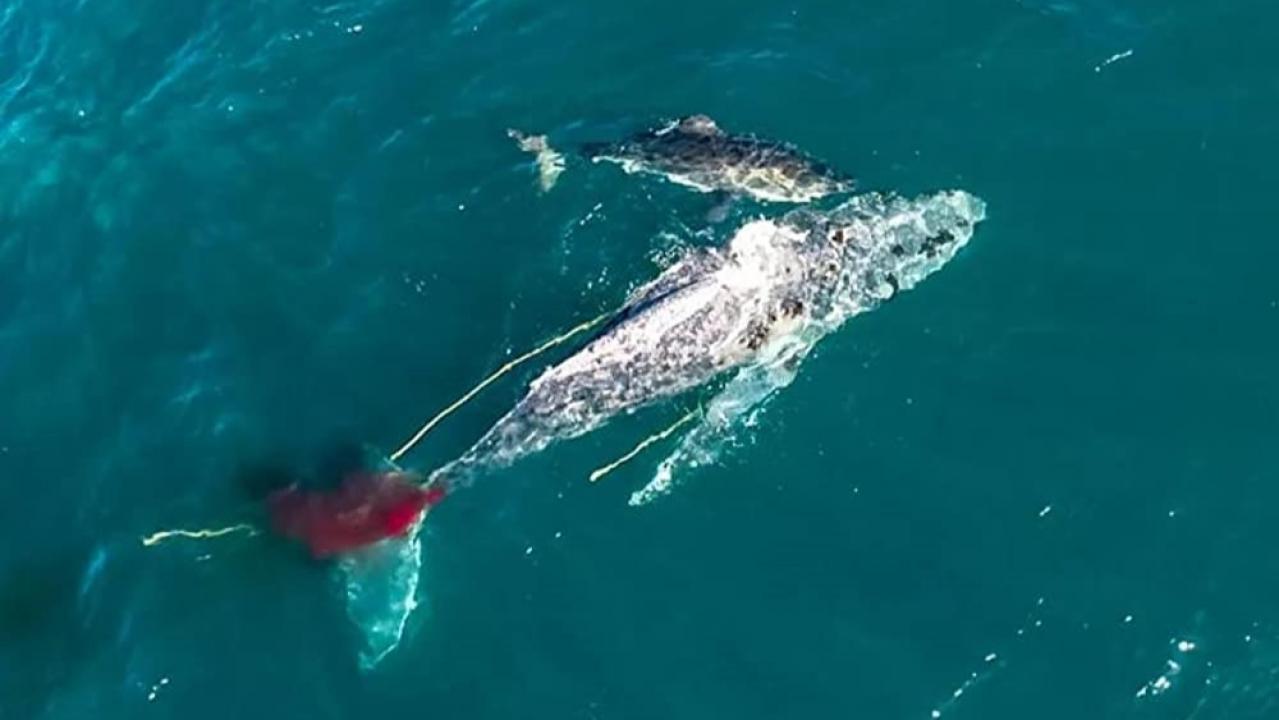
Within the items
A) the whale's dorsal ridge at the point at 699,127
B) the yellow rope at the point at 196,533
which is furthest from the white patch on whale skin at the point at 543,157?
the yellow rope at the point at 196,533

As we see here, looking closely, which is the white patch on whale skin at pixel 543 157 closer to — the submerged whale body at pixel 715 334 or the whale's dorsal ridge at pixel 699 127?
the whale's dorsal ridge at pixel 699 127

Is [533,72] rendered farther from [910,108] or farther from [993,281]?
[993,281]

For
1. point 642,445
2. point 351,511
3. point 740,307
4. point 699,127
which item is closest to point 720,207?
point 699,127

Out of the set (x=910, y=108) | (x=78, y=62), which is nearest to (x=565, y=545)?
(x=910, y=108)

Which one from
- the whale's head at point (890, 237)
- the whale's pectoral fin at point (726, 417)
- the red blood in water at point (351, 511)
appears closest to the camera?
the whale's pectoral fin at point (726, 417)

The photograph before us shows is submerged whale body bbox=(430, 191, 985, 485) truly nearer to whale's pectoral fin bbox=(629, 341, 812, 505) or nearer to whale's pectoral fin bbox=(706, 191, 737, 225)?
whale's pectoral fin bbox=(629, 341, 812, 505)
